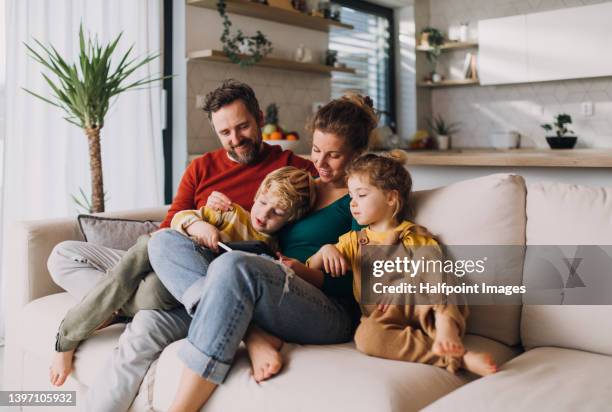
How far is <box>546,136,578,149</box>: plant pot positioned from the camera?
15.7 ft

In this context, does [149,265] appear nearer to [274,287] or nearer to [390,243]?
[274,287]

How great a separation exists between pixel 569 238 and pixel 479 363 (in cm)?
47

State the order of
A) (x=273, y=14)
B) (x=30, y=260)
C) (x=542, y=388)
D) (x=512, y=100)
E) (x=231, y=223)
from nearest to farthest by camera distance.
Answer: (x=542, y=388), (x=231, y=223), (x=30, y=260), (x=273, y=14), (x=512, y=100)

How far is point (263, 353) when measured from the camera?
1.57m

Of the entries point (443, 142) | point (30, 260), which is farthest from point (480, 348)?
point (443, 142)

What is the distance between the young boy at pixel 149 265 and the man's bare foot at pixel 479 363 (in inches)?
26.8

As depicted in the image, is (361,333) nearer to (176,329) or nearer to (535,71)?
(176,329)

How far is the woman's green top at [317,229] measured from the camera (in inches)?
75.1

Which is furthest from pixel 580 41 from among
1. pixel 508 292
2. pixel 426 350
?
pixel 426 350

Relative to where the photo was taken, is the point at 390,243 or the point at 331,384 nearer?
the point at 331,384

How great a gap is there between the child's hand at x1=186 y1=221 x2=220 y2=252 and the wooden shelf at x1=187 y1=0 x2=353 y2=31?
2.33 meters

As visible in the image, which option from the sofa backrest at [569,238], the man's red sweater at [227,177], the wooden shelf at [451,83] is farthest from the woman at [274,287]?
the wooden shelf at [451,83]

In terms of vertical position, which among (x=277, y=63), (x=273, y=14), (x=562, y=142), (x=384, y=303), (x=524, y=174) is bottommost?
(x=384, y=303)

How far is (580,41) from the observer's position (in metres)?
4.69
